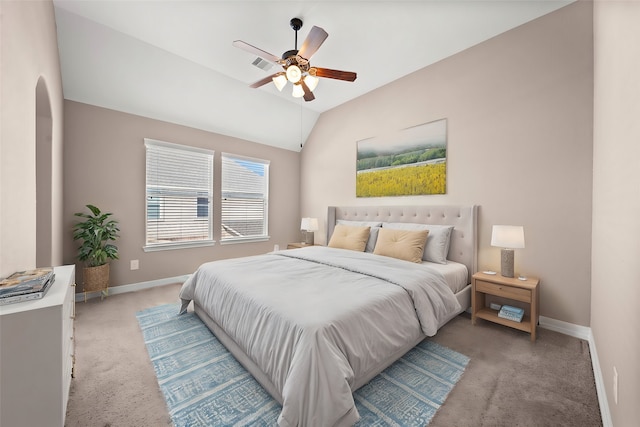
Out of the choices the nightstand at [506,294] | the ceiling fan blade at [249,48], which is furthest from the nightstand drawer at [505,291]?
the ceiling fan blade at [249,48]

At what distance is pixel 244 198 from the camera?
4820 mm

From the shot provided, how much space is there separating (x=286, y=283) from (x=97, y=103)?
3.58 meters

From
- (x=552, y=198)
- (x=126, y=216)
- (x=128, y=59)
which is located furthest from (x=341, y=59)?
(x=126, y=216)

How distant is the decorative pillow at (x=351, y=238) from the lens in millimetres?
3540

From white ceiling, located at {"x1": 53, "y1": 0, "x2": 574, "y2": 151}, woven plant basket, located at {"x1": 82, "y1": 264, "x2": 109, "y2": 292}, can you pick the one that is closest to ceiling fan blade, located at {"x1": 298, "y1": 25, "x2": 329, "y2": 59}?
white ceiling, located at {"x1": 53, "y1": 0, "x2": 574, "y2": 151}

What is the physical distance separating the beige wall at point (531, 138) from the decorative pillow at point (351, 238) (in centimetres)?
91

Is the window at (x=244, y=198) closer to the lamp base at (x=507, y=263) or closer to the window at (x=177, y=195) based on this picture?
the window at (x=177, y=195)

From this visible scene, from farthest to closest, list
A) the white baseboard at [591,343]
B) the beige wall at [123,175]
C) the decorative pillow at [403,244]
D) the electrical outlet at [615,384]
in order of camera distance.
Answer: the beige wall at [123,175]
the decorative pillow at [403,244]
the white baseboard at [591,343]
the electrical outlet at [615,384]

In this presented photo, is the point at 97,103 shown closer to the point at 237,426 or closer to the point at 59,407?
the point at 59,407

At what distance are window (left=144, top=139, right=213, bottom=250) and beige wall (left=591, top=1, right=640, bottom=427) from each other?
455 centimetres

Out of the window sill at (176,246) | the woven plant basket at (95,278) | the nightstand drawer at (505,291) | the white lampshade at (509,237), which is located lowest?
the woven plant basket at (95,278)

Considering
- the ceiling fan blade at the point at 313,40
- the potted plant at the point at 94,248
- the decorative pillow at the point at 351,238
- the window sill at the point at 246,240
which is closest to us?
the ceiling fan blade at the point at 313,40

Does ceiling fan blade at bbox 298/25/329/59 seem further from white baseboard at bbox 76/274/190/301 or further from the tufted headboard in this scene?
white baseboard at bbox 76/274/190/301

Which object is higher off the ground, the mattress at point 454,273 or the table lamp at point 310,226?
the table lamp at point 310,226
